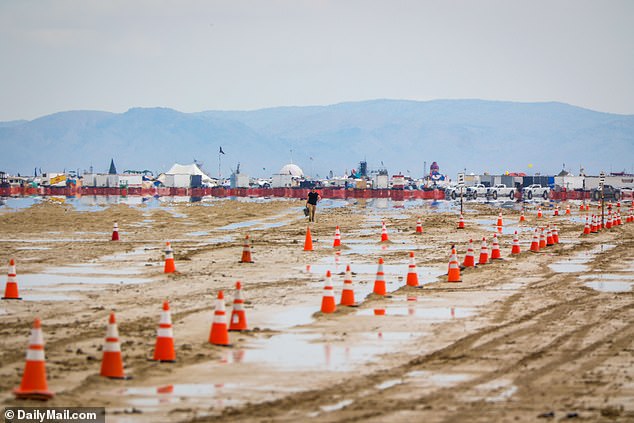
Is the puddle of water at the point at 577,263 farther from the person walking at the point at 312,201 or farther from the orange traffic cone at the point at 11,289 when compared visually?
the person walking at the point at 312,201

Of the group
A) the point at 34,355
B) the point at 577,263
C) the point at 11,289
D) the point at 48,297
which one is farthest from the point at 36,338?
the point at 577,263

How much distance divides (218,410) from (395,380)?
7.52 ft

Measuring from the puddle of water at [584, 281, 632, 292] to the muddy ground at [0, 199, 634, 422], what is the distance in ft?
0.13

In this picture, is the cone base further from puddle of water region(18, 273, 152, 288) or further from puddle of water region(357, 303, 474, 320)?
puddle of water region(18, 273, 152, 288)

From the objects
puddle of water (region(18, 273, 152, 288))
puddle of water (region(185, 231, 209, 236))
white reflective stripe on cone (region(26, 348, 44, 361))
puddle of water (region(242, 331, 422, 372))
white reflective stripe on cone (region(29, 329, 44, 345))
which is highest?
white reflective stripe on cone (region(29, 329, 44, 345))

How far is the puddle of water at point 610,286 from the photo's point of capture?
2281 centimetres

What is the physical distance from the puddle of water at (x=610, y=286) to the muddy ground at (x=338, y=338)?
41 millimetres

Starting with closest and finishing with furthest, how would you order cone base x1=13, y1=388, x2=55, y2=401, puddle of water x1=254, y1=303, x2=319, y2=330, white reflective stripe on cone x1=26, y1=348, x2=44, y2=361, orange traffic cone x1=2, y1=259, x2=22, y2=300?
cone base x1=13, y1=388, x2=55, y2=401 → white reflective stripe on cone x1=26, y1=348, x2=44, y2=361 → puddle of water x1=254, y1=303, x2=319, y2=330 → orange traffic cone x1=2, y1=259, x2=22, y2=300

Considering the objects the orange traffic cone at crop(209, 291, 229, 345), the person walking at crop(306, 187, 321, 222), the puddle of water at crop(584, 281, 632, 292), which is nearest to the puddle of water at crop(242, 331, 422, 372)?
the orange traffic cone at crop(209, 291, 229, 345)

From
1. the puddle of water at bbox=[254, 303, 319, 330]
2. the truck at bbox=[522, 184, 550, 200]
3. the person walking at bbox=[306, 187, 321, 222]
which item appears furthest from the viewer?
the truck at bbox=[522, 184, 550, 200]

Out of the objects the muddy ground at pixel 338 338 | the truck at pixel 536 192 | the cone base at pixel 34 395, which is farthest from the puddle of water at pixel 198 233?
the truck at pixel 536 192

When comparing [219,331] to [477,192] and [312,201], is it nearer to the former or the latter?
[312,201]

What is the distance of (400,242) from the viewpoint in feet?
126

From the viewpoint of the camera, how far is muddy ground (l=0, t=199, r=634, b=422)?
37.0 ft
